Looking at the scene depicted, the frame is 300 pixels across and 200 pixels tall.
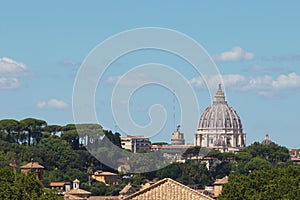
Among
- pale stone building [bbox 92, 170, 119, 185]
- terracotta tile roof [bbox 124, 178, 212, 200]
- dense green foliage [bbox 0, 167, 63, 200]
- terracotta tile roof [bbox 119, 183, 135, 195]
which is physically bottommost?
terracotta tile roof [bbox 124, 178, 212, 200]

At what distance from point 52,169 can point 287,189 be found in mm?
96915

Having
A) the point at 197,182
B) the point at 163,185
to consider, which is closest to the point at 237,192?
the point at 163,185

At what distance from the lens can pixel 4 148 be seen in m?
150

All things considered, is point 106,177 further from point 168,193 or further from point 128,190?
point 168,193

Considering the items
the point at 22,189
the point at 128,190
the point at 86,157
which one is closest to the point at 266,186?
the point at 22,189

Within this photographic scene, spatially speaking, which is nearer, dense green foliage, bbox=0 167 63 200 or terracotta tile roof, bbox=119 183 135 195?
dense green foliage, bbox=0 167 63 200

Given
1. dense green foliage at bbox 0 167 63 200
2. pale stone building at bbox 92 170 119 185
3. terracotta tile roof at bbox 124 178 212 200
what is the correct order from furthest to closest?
1. pale stone building at bbox 92 170 119 185
2. dense green foliage at bbox 0 167 63 200
3. terracotta tile roof at bbox 124 178 212 200

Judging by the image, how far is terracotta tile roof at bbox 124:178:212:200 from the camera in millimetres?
32562

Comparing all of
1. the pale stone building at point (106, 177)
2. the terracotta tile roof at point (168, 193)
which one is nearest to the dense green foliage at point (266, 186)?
the terracotta tile roof at point (168, 193)

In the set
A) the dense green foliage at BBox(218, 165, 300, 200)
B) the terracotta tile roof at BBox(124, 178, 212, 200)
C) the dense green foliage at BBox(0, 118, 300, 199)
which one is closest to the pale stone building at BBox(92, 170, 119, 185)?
the dense green foliage at BBox(0, 118, 300, 199)

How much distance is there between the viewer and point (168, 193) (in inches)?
1288

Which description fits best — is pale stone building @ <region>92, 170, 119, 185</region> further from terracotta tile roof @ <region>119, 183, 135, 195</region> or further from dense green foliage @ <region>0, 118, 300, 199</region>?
terracotta tile roof @ <region>119, 183, 135, 195</region>

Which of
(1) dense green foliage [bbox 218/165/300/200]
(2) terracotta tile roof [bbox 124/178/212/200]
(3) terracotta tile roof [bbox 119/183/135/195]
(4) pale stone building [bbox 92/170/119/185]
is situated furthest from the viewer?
(4) pale stone building [bbox 92/170/119/185]

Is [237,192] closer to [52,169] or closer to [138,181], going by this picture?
[138,181]
